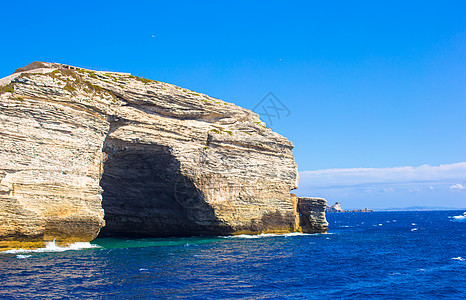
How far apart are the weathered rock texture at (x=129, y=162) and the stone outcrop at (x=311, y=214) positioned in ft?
7.05

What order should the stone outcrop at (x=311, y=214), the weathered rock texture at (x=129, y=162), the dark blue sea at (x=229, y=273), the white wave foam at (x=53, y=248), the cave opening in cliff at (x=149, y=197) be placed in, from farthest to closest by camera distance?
the stone outcrop at (x=311, y=214), the cave opening in cliff at (x=149, y=197), the weathered rock texture at (x=129, y=162), the white wave foam at (x=53, y=248), the dark blue sea at (x=229, y=273)

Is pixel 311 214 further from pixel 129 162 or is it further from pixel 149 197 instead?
pixel 129 162

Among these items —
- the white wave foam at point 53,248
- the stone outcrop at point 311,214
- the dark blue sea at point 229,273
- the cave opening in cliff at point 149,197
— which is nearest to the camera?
the dark blue sea at point 229,273

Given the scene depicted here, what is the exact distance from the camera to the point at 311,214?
53938 mm

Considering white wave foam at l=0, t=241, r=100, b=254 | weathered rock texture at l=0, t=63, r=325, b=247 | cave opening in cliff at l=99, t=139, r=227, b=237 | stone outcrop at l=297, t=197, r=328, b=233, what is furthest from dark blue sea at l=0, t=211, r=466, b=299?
stone outcrop at l=297, t=197, r=328, b=233

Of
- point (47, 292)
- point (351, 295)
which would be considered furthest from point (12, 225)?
point (351, 295)

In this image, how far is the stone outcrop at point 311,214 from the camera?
175 feet

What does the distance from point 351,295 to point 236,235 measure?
27171 millimetres

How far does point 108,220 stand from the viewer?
5000 centimetres

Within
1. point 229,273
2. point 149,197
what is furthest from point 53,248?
point 149,197

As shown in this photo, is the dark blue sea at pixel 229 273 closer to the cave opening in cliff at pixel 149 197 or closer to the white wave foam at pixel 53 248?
the white wave foam at pixel 53 248

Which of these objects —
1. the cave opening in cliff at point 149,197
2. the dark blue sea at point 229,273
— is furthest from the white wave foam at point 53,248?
the cave opening in cliff at point 149,197

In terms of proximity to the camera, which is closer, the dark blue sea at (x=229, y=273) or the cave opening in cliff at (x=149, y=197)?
the dark blue sea at (x=229, y=273)

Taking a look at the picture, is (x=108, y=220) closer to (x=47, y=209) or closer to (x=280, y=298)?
(x=47, y=209)
